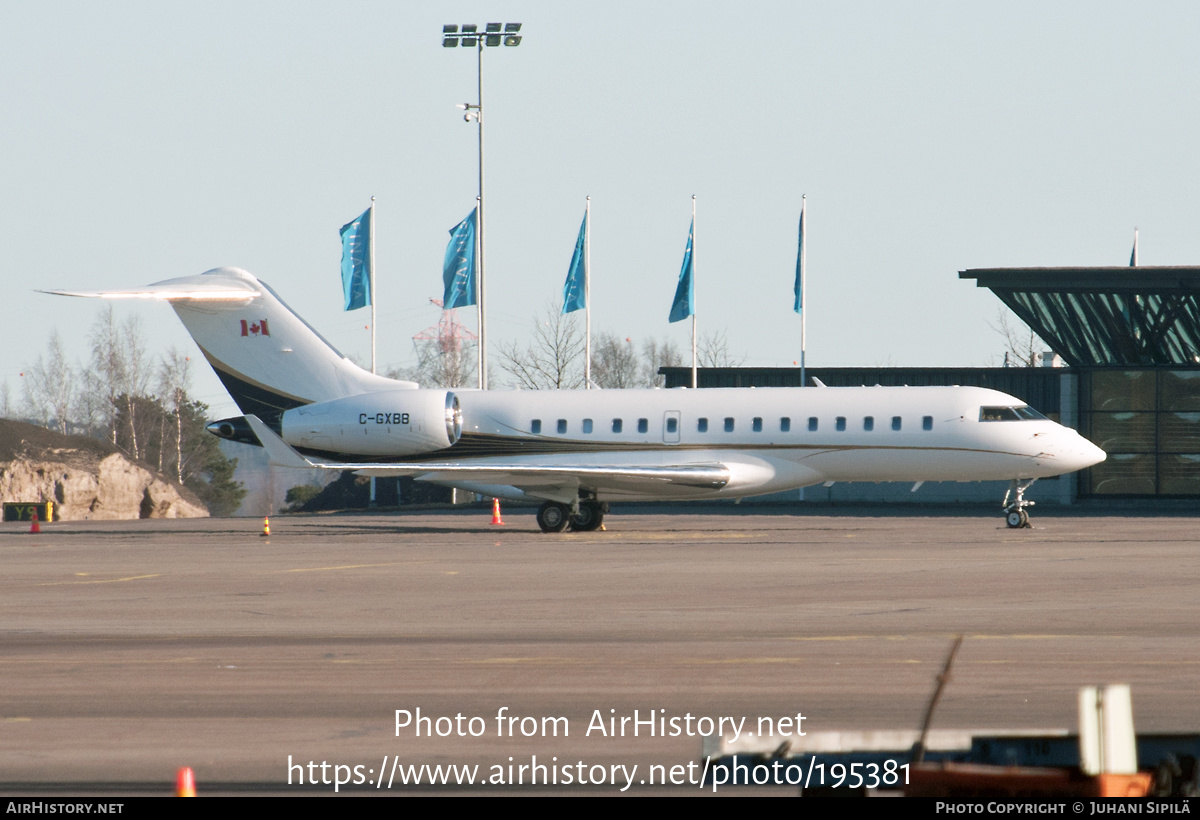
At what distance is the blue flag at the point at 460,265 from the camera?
153 ft

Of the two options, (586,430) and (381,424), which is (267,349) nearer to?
(381,424)

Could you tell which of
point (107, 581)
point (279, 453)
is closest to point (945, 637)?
point (107, 581)

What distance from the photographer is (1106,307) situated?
4397cm

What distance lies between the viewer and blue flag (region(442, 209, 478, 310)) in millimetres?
46781

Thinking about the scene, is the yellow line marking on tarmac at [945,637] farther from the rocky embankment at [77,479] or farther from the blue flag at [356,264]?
the rocky embankment at [77,479]

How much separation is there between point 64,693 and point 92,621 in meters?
4.79

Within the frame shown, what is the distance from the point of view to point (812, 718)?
8.65 metres

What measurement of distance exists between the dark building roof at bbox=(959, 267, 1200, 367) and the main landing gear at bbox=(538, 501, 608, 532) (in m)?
18.8

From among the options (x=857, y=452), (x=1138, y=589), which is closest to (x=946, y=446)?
(x=857, y=452)

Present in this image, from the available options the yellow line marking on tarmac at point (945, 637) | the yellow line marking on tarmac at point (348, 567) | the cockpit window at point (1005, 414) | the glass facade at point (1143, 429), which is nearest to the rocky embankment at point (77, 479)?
the yellow line marking on tarmac at point (348, 567)

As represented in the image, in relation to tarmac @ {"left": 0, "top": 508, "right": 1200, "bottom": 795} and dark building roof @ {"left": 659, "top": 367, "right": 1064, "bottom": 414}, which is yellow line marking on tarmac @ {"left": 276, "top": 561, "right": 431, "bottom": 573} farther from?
dark building roof @ {"left": 659, "top": 367, "right": 1064, "bottom": 414}

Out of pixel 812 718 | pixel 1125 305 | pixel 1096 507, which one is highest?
pixel 1125 305

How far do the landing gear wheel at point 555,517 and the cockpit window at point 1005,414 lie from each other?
30.9 ft

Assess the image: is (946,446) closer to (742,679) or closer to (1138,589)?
(1138,589)
